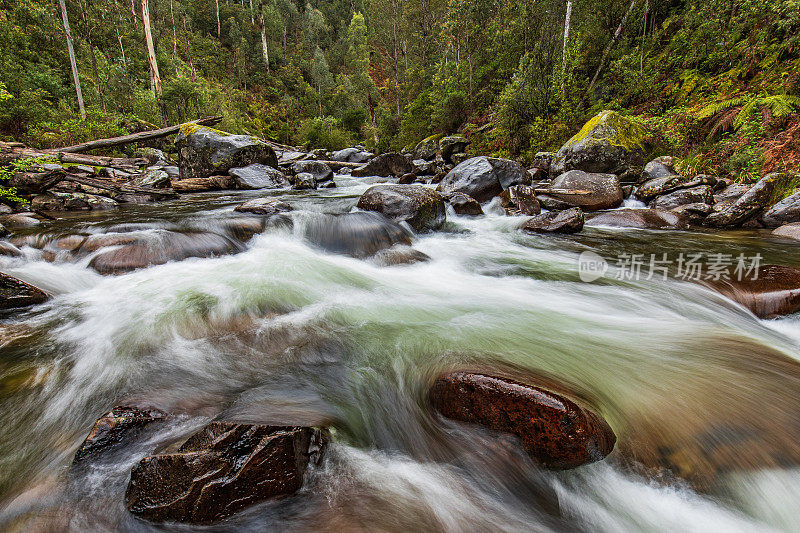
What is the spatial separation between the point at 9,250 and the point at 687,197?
1115 cm

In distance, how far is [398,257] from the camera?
500 centimetres

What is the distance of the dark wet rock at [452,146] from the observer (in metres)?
15.8

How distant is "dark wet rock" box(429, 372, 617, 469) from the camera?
5.28ft

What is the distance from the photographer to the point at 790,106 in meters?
7.06

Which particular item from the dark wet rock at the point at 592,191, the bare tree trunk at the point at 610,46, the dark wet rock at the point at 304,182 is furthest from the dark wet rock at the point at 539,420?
the bare tree trunk at the point at 610,46

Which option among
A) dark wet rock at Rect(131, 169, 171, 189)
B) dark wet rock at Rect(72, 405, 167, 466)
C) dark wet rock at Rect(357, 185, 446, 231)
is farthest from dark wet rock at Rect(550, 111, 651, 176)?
dark wet rock at Rect(131, 169, 171, 189)

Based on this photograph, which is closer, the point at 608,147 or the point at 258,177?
the point at 608,147

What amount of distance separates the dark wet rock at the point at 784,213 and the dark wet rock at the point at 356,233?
242 inches

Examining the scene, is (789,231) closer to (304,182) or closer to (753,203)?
(753,203)

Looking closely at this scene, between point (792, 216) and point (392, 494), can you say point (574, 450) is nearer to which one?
point (392, 494)

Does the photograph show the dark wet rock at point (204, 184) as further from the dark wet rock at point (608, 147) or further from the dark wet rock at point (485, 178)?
the dark wet rock at point (608, 147)

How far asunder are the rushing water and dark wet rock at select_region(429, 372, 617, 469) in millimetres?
86

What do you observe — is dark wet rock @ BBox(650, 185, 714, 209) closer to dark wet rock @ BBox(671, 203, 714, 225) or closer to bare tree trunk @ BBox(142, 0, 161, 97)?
dark wet rock @ BBox(671, 203, 714, 225)

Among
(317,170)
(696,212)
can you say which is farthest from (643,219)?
(317,170)
